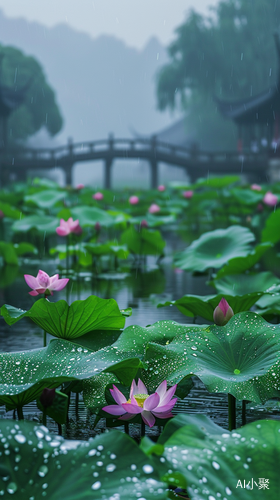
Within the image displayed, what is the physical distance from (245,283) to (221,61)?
22.2m

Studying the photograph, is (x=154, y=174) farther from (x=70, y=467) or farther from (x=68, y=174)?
(x=70, y=467)

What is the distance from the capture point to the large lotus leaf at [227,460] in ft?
1.82

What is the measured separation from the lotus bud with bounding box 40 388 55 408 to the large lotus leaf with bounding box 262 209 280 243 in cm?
206

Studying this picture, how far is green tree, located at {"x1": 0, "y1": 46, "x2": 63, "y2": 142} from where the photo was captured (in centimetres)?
2312

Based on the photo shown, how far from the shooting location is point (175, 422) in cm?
65

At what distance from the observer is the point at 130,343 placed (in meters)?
0.98

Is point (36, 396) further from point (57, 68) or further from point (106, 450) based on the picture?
point (57, 68)

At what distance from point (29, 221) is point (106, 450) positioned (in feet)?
9.67

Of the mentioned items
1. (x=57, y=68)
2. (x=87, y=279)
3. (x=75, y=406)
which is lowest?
(x=87, y=279)

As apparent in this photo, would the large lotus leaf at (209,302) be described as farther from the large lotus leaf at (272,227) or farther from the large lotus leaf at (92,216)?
the large lotus leaf at (92,216)

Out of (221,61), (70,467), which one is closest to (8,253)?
(70,467)

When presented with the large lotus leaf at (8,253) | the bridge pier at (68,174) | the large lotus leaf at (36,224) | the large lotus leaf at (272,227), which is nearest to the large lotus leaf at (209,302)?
the large lotus leaf at (272,227)

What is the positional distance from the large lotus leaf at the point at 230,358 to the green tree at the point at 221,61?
21.9m

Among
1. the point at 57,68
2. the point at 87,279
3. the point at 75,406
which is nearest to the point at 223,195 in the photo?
the point at 87,279
